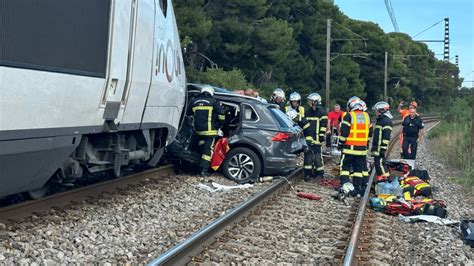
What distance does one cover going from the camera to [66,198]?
8.52 m

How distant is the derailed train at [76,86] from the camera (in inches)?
221

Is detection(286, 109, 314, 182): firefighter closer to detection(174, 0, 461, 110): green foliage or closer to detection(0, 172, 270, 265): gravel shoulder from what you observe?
detection(0, 172, 270, 265): gravel shoulder

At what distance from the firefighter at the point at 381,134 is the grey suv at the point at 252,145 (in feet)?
5.35

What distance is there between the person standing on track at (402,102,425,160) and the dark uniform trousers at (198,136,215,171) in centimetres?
607

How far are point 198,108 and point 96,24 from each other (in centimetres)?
537

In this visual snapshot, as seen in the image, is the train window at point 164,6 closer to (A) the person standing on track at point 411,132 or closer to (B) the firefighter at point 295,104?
(B) the firefighter at point 295,104

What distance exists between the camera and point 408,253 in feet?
25.2

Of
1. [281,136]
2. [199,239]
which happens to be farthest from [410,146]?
[199,239]

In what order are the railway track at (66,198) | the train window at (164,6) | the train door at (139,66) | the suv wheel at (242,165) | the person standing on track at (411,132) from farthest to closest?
the person standing on track at (411,132)
the suv wheel at (242,165)
the train window at (164,6)
the train door at (139,66)
the railway track at (66,198)

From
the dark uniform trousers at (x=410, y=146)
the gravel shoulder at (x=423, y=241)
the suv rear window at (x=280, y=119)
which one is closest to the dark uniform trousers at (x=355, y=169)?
the suv rear window at (x=280, y=119)

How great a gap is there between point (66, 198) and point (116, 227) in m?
1.26

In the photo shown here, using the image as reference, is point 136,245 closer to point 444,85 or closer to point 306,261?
point 306,261

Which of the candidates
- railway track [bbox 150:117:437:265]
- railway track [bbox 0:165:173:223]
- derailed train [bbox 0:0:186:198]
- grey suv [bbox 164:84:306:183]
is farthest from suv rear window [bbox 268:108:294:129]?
derailed train [bbox 0:0:186:198]

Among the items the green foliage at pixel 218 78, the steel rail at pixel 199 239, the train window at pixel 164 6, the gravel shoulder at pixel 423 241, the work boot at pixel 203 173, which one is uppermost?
the train window at pixel 164 6
